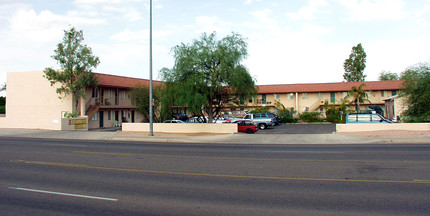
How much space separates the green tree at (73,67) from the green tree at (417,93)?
1266 inches

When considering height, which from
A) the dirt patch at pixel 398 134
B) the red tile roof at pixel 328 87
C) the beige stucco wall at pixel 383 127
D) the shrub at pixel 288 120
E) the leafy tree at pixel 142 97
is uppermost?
the red tile roof at pixel 328 87

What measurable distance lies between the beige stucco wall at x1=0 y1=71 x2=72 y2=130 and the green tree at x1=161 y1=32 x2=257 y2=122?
1638cm

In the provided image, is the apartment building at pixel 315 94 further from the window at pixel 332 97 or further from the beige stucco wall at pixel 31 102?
the beige stucco wall at pixel 31 102

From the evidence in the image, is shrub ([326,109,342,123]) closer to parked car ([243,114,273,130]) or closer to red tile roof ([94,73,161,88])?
parked car ([243,114,273,130])

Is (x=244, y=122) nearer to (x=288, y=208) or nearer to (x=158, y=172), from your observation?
(x=158, y=172)

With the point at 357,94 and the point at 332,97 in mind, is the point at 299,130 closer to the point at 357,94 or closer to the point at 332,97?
the point at 357,94

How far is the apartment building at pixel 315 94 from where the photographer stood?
56000 mm

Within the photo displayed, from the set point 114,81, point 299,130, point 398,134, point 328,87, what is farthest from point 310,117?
point 114,81

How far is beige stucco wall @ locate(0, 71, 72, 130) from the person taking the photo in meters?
38.8

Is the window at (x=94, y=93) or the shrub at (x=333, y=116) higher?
the window at (x=94, y=93)

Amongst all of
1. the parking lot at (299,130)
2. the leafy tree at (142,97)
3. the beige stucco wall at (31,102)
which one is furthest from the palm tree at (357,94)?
the beige stucco wall at (31,102)

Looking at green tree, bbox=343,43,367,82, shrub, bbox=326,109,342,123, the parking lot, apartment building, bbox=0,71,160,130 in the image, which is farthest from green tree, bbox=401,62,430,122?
green tree, bbox=343,43,367,82

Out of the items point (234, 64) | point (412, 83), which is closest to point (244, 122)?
point (234, 64)

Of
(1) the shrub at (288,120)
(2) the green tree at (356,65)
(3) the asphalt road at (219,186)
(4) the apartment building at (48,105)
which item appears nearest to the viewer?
(3) the asphalt road at (219,186)
